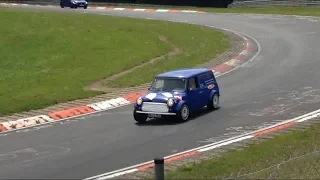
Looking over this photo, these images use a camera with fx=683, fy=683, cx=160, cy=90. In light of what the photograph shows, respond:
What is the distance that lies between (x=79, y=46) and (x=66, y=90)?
1200 centimetres

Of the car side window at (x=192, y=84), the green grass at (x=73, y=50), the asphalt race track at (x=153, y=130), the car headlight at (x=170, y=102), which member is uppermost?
the car side window at (x=192, y=84)

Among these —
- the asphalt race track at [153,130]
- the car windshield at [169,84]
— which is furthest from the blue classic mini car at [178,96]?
the asphalt race track at [153,130]

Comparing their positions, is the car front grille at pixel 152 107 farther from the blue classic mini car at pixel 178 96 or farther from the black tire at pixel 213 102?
the black tire at pixel 213 102

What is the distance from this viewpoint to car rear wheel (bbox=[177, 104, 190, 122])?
2064 centimetres

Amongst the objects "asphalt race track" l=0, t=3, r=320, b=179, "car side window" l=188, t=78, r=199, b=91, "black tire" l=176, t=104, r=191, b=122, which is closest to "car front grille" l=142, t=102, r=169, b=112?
"asphalt race track" l=0, t=3, r=320, b=179

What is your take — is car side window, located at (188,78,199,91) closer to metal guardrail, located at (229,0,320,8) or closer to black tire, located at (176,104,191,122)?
black tire, located at (176,104,191,122)

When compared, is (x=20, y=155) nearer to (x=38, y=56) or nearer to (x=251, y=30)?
(x=38, y=56)

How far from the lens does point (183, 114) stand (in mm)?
20828

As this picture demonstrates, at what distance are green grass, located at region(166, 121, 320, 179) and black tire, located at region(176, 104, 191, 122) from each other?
161 inches

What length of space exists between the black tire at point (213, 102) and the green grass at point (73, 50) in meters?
5.29

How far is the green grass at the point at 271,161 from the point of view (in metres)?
11.4

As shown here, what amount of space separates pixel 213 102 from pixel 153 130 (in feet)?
11.5

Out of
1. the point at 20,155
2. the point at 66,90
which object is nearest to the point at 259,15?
the point at 66,90

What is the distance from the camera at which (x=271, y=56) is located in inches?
1375
